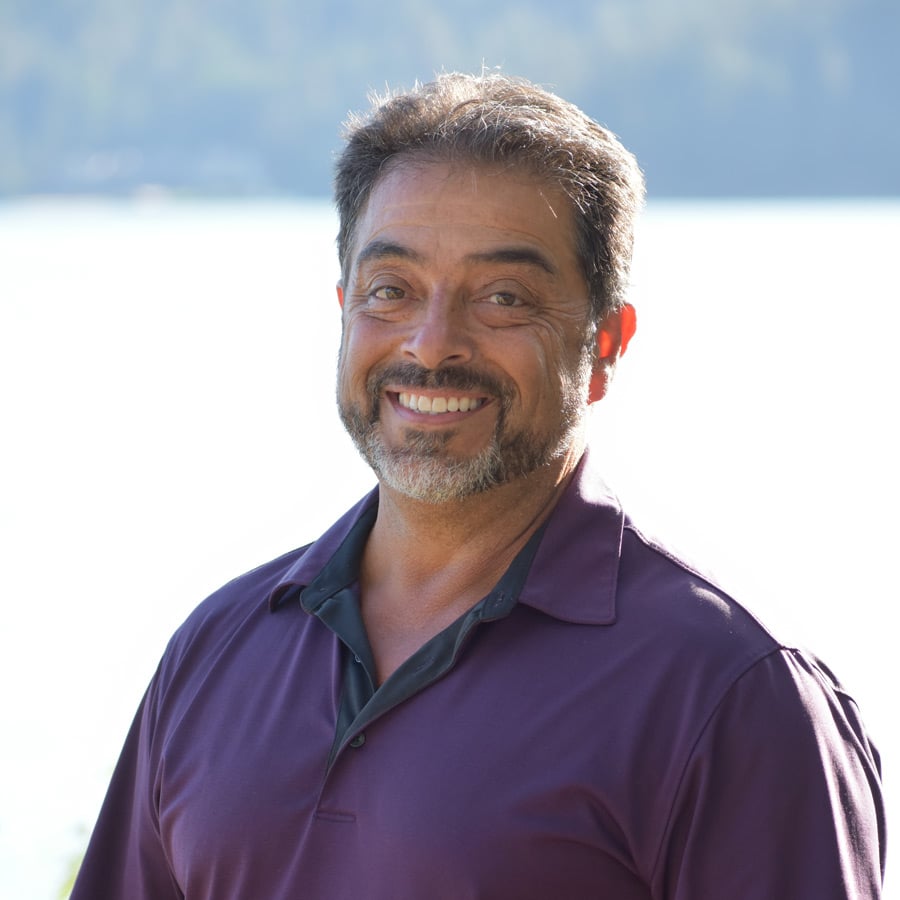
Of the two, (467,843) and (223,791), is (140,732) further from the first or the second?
(467,843)

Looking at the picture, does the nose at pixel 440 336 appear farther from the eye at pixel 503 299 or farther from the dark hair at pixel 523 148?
the dark hair at pixel 523 148

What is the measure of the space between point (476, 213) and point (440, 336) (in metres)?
0.17

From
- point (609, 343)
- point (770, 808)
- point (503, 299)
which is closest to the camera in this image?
point (770, 808)

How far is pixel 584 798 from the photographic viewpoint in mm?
1356

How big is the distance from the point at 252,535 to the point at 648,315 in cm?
1163

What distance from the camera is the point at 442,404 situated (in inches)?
65.7

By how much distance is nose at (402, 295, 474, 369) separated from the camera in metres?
1.65

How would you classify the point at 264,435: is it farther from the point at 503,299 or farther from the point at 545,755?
the point at 545,755

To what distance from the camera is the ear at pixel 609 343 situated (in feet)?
6.01

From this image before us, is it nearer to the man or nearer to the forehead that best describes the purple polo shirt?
the man

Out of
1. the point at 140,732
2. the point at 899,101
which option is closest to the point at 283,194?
the point at 899,101

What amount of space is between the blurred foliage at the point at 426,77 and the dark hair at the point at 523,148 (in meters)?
24.2

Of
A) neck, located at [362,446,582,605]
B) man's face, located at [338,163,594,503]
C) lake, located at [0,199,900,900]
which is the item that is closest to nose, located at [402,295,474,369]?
man's face, located at [338,163,594,503]

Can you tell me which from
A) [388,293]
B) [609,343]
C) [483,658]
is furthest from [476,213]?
[483,658]
